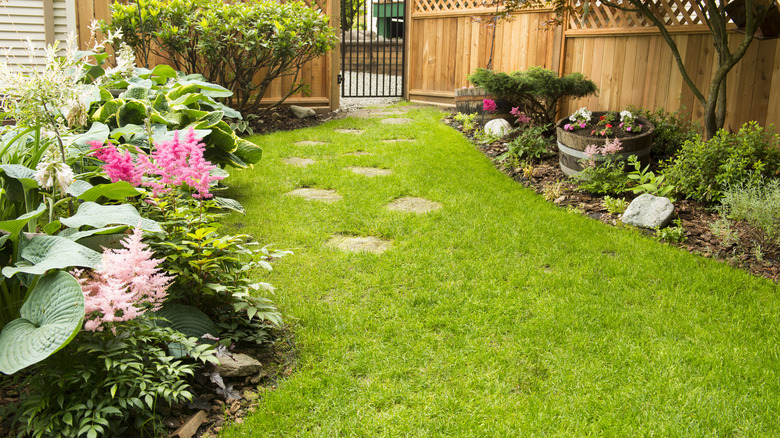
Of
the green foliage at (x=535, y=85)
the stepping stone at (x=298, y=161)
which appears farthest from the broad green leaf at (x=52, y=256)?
the green foliage at (x=535, y=85)

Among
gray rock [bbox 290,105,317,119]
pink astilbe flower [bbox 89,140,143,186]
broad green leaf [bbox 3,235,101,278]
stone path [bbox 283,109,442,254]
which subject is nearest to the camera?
broad green leaf [bbox 3,235,101,278]

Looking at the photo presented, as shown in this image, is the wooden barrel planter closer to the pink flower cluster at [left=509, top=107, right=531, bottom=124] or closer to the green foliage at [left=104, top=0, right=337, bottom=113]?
the pink flower cluster at [left=509, top=107, right=531, bottom=124]

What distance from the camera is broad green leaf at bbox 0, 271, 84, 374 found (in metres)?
1.50

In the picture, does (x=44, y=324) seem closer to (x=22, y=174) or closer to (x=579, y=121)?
(x=22, y=174)

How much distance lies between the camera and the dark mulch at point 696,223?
3322mm

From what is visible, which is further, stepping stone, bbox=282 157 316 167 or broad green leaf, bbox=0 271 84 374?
stepping stone, bbox=282 157 316 167

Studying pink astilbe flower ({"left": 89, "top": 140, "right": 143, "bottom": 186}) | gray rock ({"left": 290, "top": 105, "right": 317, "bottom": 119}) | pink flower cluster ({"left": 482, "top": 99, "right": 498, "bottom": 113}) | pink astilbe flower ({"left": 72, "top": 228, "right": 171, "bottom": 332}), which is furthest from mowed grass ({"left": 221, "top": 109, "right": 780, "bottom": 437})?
gray rock ({"left": 290, "top": 105, "right": 317, "bottom": 119})

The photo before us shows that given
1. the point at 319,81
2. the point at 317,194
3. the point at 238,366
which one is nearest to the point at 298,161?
the point at 317,194

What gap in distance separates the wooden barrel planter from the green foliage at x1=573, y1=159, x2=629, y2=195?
6.68 ft

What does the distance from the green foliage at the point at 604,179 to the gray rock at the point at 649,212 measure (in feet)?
1.34

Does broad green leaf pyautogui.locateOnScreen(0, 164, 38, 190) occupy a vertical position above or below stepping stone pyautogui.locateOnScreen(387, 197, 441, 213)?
above

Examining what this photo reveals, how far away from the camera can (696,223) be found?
3.88 metres

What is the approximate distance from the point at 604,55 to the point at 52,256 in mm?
5511

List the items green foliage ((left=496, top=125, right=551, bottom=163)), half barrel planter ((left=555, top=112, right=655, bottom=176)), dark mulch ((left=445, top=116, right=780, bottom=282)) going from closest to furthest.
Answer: dark mulch ((left=445, top=116, right=780, bottom=282))
half barrel planter ((left=555, top=112, right=655, bottom=176))
green foliage ((left=496, top=125, right=551, bottom=163))
